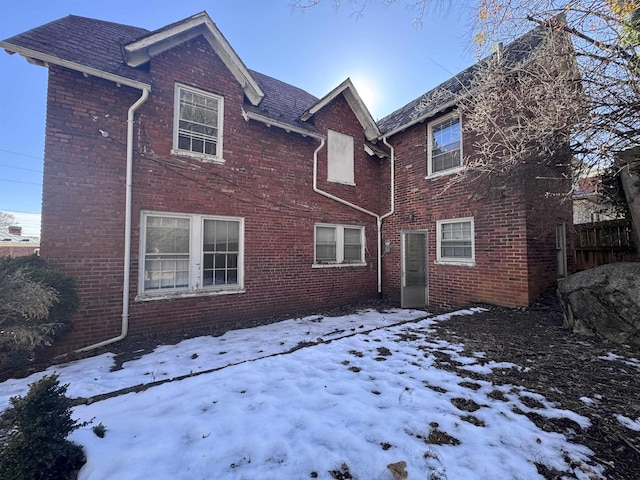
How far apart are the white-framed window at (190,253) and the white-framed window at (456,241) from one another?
6.05 m

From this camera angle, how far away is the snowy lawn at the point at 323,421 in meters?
2.19

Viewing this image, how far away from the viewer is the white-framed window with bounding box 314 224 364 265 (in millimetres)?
9383

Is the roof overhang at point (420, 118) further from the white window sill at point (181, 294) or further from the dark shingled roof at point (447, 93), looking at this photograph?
the white window sill at point (181, 294)

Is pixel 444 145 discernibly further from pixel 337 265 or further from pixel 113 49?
pixel 113 49

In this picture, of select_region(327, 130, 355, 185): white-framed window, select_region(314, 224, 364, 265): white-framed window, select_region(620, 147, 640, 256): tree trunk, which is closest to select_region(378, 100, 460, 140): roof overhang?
select_region(327, 130, 355, 185): white-framed window

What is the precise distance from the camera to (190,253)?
693 centimetres

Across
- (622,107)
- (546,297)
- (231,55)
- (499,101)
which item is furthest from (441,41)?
(546,297)

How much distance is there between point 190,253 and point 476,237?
7.61 meters

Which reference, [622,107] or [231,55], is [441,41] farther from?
[231,55]

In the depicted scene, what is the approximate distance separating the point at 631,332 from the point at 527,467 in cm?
417

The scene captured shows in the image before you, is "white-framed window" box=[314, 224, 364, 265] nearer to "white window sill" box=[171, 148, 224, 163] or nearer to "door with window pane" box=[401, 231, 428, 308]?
"door with window pane" box=[401, 231, 428, 308]

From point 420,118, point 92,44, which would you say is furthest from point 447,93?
point 92,44

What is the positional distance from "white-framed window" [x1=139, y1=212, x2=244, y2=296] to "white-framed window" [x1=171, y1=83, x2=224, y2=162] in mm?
1646

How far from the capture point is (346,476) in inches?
82.8
